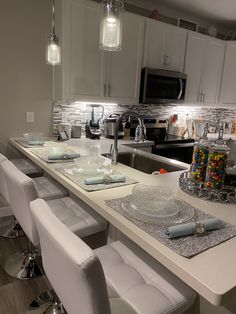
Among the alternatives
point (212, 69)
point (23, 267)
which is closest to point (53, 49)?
point (23, 267)

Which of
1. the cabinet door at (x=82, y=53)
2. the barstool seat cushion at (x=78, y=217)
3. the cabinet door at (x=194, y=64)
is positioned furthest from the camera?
the cabinet door at (x=194, y=64)

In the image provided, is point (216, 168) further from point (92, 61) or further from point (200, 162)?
point (92, 61)

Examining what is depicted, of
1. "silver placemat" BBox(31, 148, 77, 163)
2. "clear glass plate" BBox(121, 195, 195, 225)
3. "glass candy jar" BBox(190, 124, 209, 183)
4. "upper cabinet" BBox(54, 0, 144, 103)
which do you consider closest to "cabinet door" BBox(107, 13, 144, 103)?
"upper cabinet" BBox(54, 0, 144, 103)

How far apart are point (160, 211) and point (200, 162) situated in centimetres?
42

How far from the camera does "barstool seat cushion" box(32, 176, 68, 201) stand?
197 cm

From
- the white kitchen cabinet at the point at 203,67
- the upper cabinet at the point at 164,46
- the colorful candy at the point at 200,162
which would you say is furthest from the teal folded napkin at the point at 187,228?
the white kitchen cabinet at the point at 203,67

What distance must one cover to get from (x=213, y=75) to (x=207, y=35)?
57cm

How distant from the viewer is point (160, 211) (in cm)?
107

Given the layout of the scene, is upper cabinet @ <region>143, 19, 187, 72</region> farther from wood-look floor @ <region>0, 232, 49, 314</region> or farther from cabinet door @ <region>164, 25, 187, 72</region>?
wood-look floor @ <region>0, 232, 49, 314</region>

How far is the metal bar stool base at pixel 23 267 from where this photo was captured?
194 cm

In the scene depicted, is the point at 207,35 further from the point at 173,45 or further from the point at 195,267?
the point at 195,267

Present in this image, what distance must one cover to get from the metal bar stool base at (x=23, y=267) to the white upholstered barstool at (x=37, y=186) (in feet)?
1.32

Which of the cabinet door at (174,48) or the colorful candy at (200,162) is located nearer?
the colorful candy at (200,162)

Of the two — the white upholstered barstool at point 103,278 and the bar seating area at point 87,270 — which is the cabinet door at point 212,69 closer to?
the bar seating area at point 87,270
